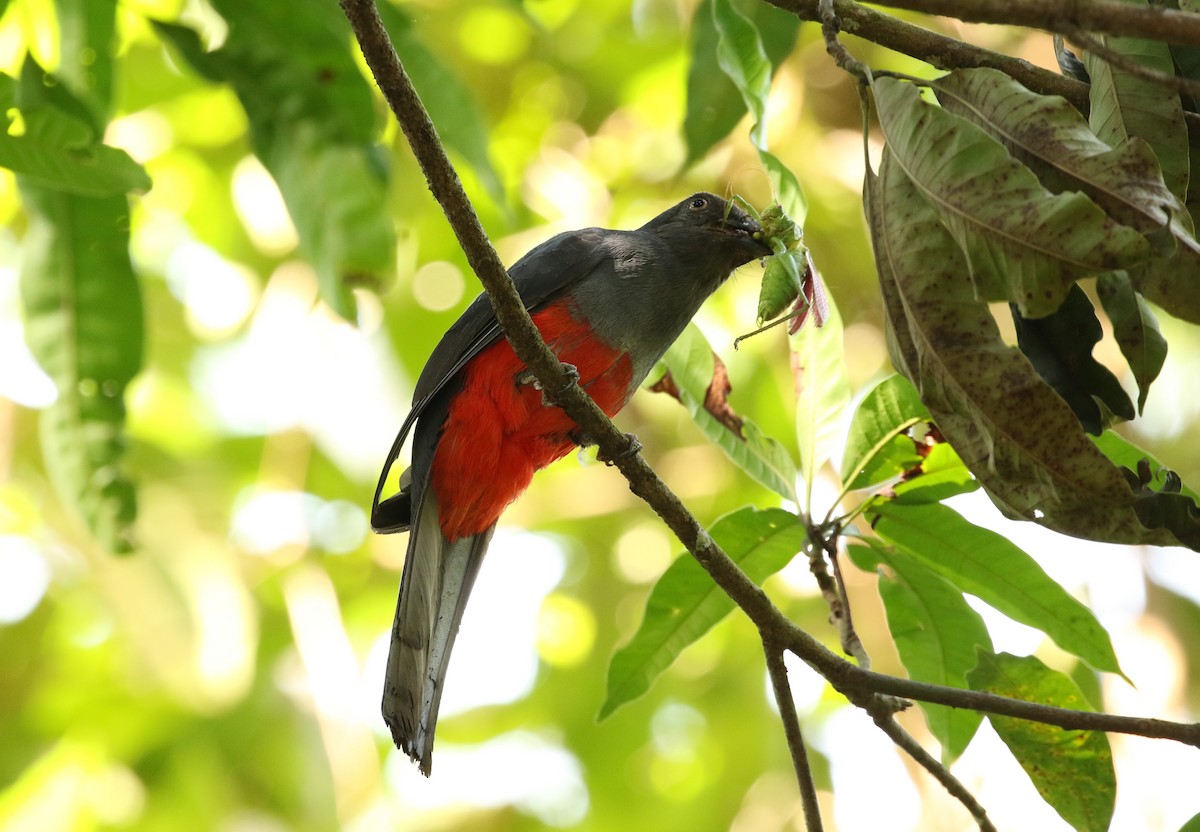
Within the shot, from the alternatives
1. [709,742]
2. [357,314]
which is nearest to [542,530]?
[709,742]

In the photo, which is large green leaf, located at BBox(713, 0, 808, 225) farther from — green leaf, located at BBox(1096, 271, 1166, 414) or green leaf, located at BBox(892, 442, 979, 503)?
green leaf, located at BBox(1096, 271, 1166, 414)

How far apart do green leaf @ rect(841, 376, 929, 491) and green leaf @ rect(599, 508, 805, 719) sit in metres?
0.23

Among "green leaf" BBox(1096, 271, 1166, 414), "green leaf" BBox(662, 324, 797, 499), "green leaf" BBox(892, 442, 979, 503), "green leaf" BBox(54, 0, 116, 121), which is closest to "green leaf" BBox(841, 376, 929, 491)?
"green leaf" BBox(892, 442, 979, 503)

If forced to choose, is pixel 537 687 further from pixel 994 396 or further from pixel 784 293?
pixel 994 396

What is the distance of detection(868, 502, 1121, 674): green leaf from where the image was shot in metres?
2.73

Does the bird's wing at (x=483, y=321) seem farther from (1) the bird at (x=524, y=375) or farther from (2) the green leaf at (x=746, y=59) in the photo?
(2) the green leaf at (x=746, y=59)

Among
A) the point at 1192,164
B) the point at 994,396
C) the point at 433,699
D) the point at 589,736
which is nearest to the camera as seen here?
the point at 994,396

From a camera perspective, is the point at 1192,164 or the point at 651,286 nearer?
the point at 1192,164

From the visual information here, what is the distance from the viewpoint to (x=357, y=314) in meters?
3.35

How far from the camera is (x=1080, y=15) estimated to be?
159cm

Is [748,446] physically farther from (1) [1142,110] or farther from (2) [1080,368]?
(1) [1142,110]

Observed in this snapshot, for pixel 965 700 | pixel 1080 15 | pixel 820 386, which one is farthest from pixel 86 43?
pixel 965 700

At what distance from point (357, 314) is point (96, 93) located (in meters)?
0.97

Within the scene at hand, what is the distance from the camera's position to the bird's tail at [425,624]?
3.17m
